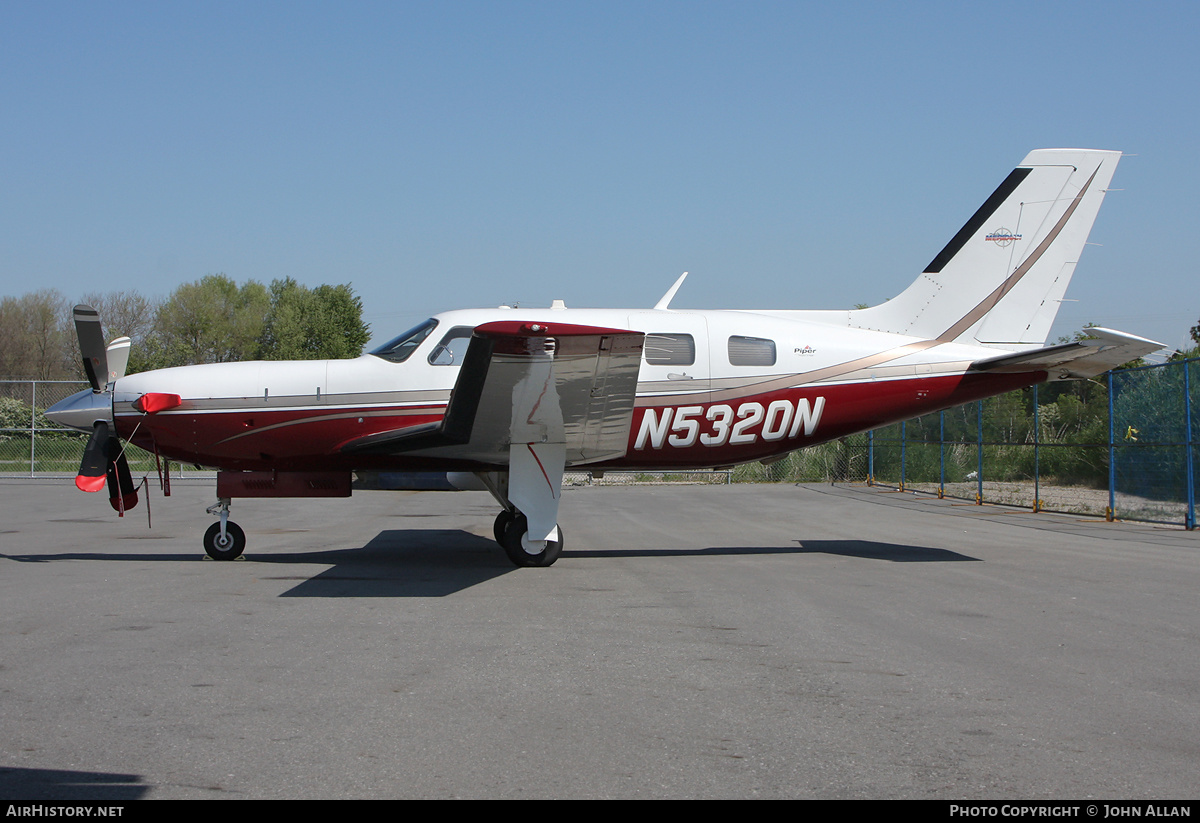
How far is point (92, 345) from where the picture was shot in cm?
971

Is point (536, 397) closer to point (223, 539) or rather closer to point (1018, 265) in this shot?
point (223, 539)

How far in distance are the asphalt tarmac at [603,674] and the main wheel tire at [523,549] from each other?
31 cm

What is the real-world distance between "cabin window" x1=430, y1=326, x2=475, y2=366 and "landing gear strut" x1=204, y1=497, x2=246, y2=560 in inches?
118

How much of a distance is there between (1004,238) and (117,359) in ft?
36.1

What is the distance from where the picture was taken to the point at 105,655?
212 inches

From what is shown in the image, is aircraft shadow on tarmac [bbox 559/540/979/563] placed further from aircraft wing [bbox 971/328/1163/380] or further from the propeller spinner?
the propeller spinner

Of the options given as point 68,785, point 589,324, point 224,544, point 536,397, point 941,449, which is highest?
point 589,324

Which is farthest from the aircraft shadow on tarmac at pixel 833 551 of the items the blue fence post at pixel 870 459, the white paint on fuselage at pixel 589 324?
the blue fence post at pixel 870 459

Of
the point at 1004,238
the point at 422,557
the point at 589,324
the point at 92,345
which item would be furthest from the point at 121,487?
the point at 1004,238

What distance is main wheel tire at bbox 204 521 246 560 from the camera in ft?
32.7

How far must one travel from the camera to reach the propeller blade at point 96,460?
955cm

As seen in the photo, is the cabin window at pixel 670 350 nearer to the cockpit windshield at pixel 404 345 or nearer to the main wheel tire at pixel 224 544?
the cockpit windshield at pixel 404 345

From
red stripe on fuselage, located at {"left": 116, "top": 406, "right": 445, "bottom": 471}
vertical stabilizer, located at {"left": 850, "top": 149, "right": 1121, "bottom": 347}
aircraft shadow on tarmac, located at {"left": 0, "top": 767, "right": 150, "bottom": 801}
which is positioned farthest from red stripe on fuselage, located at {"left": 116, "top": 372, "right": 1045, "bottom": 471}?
aircraft shadow on tarmac, located at {"left": 0, "top": 767, "right": 150, "bottom": 801}

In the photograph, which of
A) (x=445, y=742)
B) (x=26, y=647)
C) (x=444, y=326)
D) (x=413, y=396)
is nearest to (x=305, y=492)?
(x=413, y=396)
